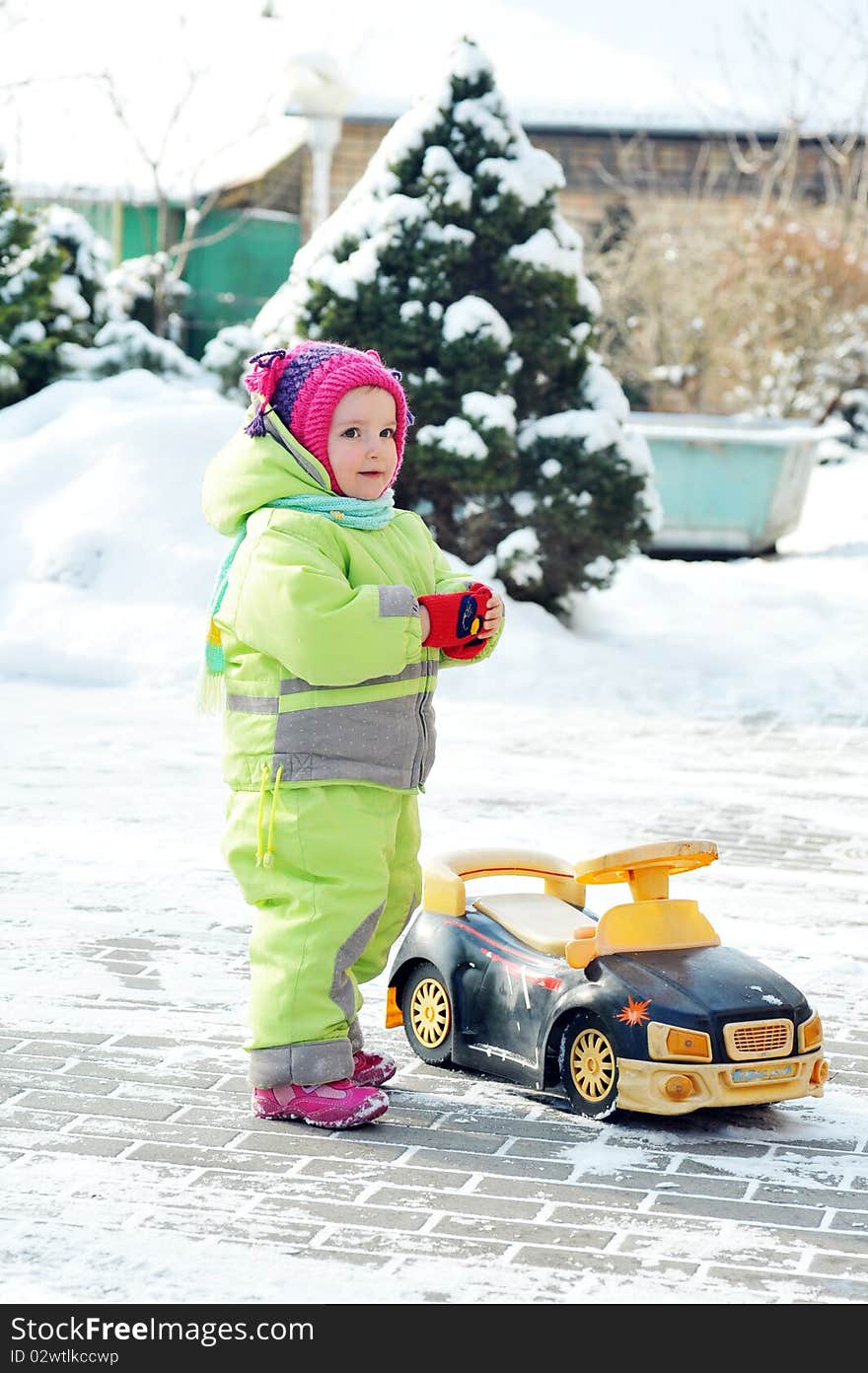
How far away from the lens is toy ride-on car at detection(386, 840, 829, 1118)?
12.3ft

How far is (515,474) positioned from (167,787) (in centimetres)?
394

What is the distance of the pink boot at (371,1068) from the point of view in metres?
4.03

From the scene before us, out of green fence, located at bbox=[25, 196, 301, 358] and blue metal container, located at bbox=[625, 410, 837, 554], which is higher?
green fence, located at bbox=[25, 196, 301, 358]

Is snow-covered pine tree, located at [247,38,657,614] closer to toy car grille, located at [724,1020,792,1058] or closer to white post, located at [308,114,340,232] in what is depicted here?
white post, located at [308,114,340,232]

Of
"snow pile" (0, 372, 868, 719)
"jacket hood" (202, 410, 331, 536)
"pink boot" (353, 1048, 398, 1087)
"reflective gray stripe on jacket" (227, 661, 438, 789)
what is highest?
"jacket hood" (202, 410, 331, 536)

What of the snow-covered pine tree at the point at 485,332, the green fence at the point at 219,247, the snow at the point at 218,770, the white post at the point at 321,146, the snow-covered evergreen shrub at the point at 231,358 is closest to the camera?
the snow at the point at 218,770

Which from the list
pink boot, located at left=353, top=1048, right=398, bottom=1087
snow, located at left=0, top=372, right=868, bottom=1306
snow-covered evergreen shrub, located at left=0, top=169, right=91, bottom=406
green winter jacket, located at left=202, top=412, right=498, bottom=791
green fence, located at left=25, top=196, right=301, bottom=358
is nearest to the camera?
snow, located at left=0, top=372, right=868, bottom=1306

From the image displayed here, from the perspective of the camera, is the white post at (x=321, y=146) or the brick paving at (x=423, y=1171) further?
the white post at (x=321, y=146)

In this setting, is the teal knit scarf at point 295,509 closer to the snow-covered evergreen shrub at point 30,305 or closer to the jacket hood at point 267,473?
the jacket hood at point 267,473

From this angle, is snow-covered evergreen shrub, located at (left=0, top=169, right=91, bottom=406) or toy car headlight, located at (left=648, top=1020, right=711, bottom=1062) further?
snow-covered evergreen shrub, located at (left=0, top=169, right=91, bottom=406)

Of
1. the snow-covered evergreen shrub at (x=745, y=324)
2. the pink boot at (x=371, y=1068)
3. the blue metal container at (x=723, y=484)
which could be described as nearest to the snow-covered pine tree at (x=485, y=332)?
the blue metal container at (x=723, y=484)

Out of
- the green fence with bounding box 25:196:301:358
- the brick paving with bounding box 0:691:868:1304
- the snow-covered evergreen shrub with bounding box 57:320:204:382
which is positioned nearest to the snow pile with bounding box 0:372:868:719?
the snow-covered evergreen shrub with bounding box 57:320:204:382

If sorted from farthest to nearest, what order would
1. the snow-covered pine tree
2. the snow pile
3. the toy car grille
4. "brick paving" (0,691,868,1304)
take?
1. the snow-covered pine tree
2. the snow pile
3. the toy car grille
4. "brick paving" (0,691,868,1304)

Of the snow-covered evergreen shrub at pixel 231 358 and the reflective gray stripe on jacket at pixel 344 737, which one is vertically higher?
the reflective gray stripe on jacket at pixel 344 737
